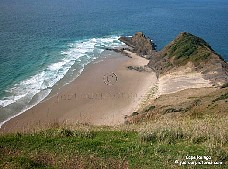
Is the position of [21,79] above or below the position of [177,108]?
above

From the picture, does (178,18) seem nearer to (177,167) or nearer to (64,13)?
(64,13)

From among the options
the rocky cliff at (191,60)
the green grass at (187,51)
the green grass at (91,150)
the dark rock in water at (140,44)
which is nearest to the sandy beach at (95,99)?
the rocky cliff at (191,60)

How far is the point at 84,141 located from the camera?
17.6m

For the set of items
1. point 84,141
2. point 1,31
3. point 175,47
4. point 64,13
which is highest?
point 64,13

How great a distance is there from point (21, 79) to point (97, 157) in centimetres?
3914

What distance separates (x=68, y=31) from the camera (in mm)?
89625

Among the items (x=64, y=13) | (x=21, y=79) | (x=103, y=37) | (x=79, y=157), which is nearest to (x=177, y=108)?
(x=79, y=157)

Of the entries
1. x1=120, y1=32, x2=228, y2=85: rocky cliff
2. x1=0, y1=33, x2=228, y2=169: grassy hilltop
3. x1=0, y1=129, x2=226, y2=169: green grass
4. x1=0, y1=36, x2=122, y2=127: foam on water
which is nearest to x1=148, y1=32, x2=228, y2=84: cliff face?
x1=120, y1=32, x2=228, y2=85: rocky cliff

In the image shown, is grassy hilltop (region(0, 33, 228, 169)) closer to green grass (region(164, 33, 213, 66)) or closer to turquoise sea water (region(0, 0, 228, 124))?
turquoise sea water (region(0, 0, 228, 124))

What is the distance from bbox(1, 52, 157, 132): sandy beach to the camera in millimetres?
40094

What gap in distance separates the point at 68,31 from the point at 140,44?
857 inches

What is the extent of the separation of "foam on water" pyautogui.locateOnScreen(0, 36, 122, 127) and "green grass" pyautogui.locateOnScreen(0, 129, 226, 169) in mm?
22321

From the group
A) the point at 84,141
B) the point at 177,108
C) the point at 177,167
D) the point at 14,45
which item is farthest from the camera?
the point at 14,45

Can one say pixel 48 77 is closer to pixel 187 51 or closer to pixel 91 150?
pixel 187 51
